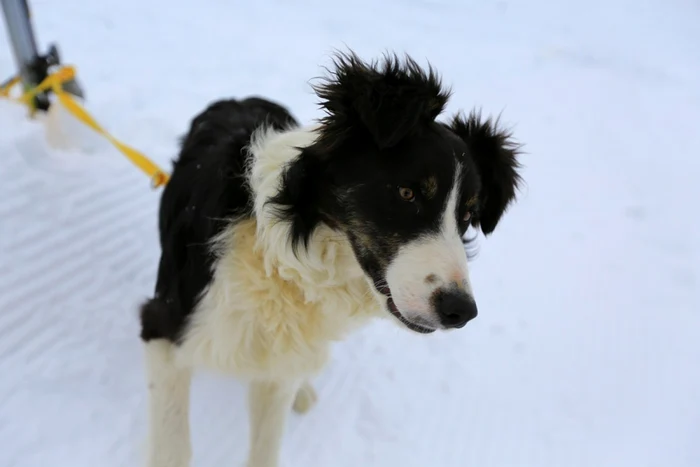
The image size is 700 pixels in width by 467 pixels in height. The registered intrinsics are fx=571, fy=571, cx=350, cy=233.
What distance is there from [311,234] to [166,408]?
1.10 m

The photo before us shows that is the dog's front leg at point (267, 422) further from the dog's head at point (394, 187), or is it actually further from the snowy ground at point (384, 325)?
the dog's head at point (394, 187)

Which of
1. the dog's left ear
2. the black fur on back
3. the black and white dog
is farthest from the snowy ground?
the dog's left ear

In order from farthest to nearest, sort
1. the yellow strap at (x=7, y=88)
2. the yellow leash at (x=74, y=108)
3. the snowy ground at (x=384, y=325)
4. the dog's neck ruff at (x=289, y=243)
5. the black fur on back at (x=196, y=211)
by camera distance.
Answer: the yellow strap at (x=7, y=88), the yellow leash at (x=74, y=108), the snowy ground at (x=384, y=325), the black fur on back at (x=196, y=211), the dog's neck ruff at (x=289, y=243)

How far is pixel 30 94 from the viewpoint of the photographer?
4254mm

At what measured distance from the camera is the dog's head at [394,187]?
2.04 metres

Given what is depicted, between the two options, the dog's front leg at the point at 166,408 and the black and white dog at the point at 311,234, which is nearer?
the black and white dog at the point at 311,234

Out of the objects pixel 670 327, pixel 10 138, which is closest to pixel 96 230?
pixel 10 138

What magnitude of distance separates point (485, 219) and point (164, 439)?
1.82 metres

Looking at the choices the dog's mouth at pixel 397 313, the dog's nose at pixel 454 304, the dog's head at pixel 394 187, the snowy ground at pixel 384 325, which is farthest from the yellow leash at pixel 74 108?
the dog's nose at pixel 454 304

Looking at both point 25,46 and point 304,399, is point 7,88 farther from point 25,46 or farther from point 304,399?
point 304,399

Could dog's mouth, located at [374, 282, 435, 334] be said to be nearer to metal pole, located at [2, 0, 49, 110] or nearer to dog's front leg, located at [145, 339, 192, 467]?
dog's front leg, located at [145, 339, 192, 467]

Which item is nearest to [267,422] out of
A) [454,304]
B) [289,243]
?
[289,243]

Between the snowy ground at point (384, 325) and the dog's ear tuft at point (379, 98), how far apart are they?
6.31 feet

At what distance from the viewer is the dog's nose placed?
1.96 meters
